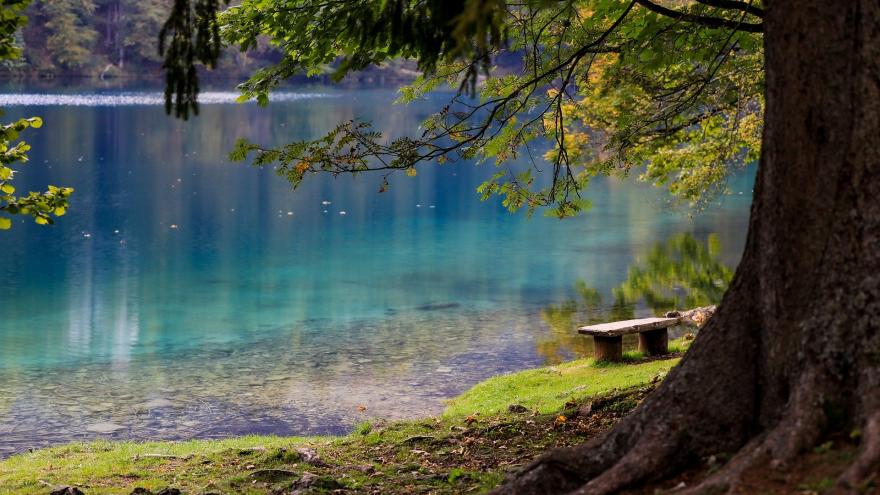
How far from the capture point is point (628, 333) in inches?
614

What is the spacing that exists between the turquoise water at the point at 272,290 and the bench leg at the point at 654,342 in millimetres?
3120

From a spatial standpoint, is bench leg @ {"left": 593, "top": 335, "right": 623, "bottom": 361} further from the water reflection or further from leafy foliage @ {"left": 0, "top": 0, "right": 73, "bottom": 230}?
leafy foliage @ {"left": 0, "top": 0, "right": 73, "bottom": 230}

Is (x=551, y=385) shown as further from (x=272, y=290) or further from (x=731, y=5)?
(x=272, y=290)

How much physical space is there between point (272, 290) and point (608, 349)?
42.6 feet

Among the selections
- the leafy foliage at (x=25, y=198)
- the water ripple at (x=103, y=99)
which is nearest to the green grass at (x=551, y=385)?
the leafy foliage at (x=25, y=198)

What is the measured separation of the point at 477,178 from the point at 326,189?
830 cm

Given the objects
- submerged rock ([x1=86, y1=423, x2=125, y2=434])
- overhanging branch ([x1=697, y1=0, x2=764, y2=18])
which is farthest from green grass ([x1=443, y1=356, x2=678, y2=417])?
overhanging branch ([x1=697, y1=0, x2=764, y2=18])

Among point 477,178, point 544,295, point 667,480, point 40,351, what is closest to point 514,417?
point 667,480

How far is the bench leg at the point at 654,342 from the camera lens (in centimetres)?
1603

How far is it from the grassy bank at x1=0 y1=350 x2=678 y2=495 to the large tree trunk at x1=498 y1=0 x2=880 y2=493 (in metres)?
2.24

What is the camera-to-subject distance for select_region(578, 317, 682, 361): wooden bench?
15.6 metres

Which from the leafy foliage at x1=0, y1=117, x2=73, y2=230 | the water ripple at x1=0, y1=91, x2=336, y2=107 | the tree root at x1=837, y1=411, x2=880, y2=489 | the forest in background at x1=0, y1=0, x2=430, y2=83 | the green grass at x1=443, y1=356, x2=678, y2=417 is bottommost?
the green grass at x1=443, y1=356, x2=678, y2=417

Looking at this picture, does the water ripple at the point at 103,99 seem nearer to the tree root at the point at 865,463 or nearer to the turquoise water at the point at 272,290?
the turquoise water at the point at 272,290

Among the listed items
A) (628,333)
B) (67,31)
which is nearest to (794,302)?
(628,333)
